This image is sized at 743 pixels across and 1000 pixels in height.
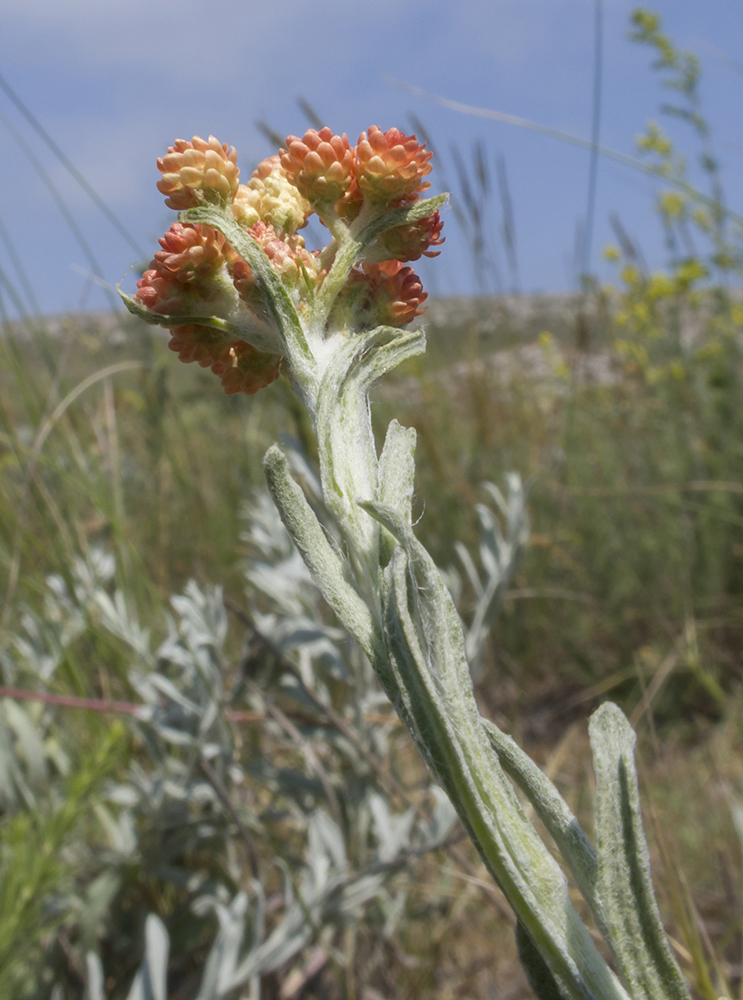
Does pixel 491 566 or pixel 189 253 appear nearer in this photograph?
pixel 189 253

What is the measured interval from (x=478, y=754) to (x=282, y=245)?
0.42 m

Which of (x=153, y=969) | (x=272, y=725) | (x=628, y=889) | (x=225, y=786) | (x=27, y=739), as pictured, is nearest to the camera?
(x=628, y=889)

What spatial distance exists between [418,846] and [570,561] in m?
1.96

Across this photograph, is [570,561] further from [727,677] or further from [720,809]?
[720,809]

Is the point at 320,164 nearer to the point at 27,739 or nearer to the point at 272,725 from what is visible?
the point at 27,739

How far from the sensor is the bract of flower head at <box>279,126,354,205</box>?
0.66 m

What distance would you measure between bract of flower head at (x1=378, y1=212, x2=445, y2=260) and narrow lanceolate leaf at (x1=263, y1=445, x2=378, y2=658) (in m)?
0.25

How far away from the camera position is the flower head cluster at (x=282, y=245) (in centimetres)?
64

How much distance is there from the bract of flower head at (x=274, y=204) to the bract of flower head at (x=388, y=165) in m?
0.06

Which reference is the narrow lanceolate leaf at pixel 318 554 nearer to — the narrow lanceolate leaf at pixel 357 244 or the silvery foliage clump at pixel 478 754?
the silvery foliage clump at pixel 478 754

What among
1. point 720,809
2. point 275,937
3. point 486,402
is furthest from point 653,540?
point 275,937

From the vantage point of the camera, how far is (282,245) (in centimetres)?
65

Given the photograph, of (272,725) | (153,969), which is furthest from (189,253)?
(272,725)

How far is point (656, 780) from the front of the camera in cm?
241
